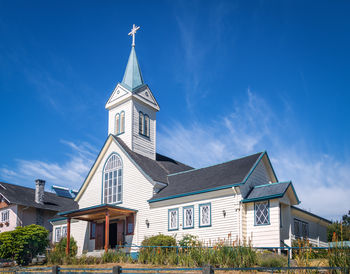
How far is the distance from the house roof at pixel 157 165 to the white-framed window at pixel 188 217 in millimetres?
3572

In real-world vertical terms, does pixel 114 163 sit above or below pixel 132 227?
above

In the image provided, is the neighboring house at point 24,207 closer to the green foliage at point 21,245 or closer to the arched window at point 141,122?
the arched window at point 141,122

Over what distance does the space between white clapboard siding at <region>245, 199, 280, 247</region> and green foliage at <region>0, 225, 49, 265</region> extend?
1239 centimetres

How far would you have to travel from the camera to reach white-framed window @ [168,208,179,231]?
932 inches

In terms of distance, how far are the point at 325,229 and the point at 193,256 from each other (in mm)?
16036

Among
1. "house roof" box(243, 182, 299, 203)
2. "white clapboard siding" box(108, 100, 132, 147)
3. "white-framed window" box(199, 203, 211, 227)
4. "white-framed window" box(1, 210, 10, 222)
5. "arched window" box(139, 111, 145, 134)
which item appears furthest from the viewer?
"white-framed window" box(1, 210, 10, 222)

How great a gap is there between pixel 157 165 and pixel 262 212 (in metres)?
10.8

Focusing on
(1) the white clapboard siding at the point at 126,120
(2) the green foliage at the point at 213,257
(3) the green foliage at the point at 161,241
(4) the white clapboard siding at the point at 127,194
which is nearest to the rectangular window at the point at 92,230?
(4) the white clapboard siding at the point at 127,194

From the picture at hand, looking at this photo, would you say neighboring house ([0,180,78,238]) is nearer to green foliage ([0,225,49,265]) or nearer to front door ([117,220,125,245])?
front door ([117,220,125,245])

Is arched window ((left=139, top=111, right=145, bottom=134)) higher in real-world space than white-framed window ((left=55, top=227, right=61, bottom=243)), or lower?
higher

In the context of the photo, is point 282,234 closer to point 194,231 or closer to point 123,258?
point 194,231

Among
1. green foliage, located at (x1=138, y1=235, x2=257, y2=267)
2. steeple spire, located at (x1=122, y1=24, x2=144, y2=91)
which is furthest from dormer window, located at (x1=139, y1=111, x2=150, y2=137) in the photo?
green foliage, located at (x1=138, y1=235, x2=257, y2=267)

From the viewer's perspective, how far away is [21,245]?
22.9 m

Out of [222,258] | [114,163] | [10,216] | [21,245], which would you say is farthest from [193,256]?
[10,216]
